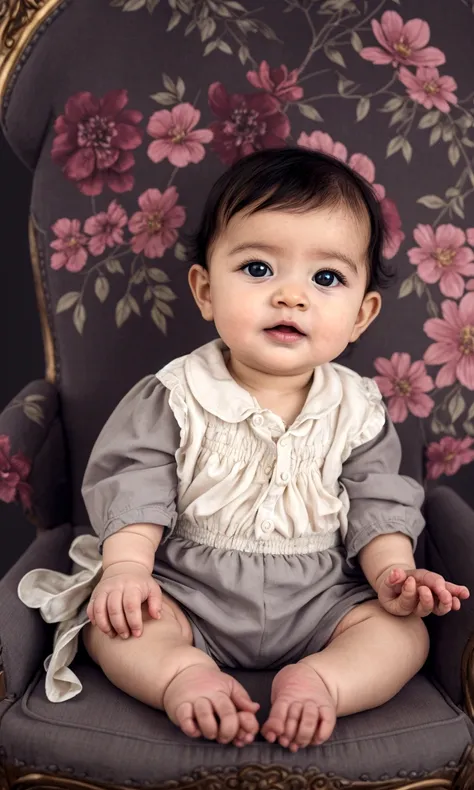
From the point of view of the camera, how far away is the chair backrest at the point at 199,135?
1548mm

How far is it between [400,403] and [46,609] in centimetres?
72

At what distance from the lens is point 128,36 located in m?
1.54

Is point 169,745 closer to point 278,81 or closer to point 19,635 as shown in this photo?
point 19,635

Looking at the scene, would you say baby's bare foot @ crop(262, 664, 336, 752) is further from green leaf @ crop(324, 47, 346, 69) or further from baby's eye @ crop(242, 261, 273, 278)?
green leaf @ crop(324, 47, 346, 69)

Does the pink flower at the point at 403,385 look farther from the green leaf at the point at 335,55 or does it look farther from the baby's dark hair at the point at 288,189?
the green leaf at the point at 335,55

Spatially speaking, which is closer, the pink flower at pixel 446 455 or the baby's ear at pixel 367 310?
the baby's ear at pixel 367 310

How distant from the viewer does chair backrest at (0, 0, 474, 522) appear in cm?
155

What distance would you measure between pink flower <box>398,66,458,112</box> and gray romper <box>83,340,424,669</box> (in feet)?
A: 1.85

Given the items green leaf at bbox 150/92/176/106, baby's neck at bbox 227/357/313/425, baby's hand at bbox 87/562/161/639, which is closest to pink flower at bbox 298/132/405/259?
green leaf at bbox 150/92/176/106

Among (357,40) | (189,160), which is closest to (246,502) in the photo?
(189,160)

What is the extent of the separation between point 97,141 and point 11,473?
596mm

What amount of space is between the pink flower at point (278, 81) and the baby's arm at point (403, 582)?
78 centimetres

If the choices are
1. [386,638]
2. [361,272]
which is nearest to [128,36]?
[361,272]

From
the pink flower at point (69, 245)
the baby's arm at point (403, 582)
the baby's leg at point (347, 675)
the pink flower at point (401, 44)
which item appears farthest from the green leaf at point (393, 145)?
the baby's leg at point (347, 675)
